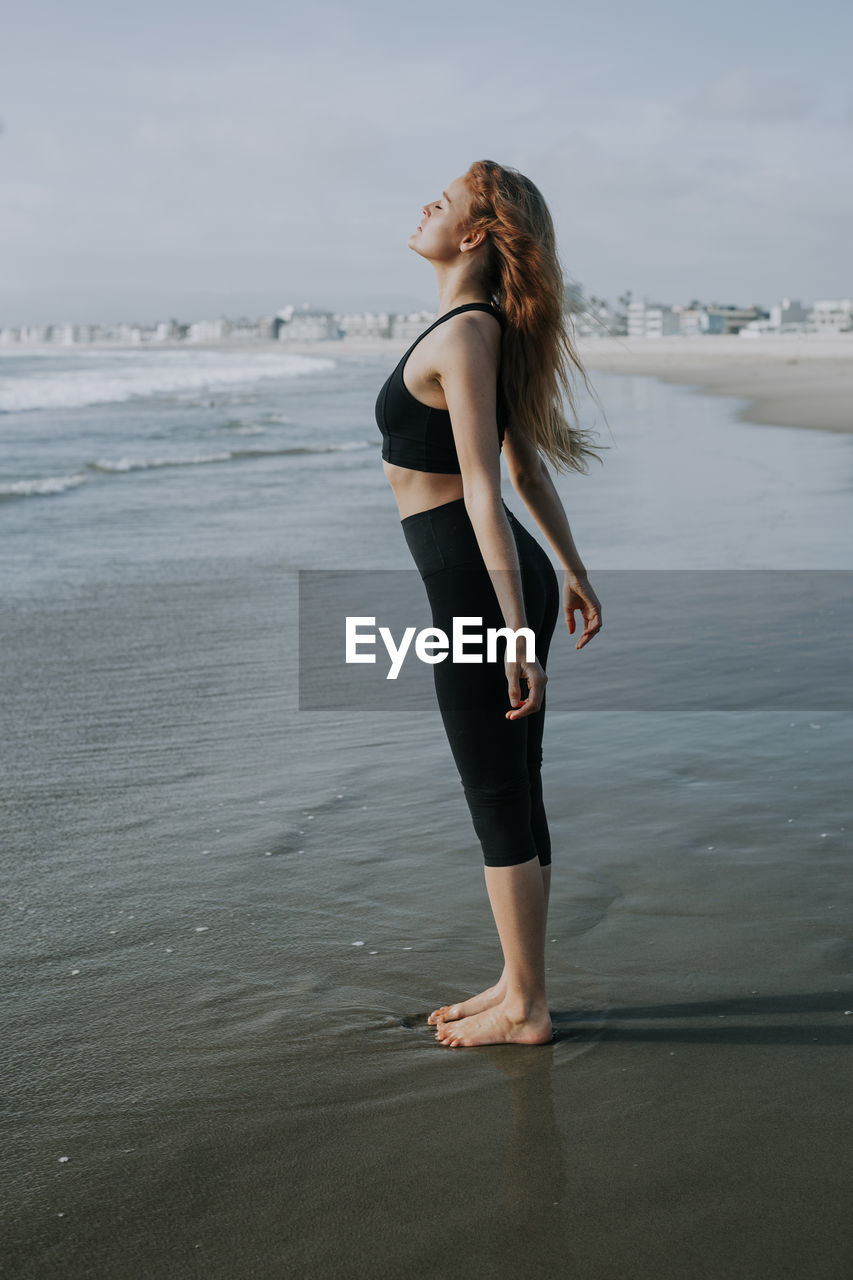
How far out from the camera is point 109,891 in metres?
3.12

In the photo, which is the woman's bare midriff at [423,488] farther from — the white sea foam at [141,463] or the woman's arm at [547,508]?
the white sea foam at [141,463]

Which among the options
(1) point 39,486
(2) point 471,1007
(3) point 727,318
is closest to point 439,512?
(2) point 471,1007

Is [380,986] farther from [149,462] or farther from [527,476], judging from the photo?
[149,462]

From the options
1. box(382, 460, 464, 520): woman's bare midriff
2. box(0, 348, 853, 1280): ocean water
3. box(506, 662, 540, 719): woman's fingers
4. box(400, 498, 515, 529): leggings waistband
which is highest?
box(382, 460, 464, 520): woman's bare midriff

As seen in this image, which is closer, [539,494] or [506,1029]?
[506,1029]

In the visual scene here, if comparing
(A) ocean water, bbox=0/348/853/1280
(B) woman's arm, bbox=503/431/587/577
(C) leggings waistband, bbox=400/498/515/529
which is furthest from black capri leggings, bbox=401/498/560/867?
(A) ocean water, bbox=0/348/853/1280

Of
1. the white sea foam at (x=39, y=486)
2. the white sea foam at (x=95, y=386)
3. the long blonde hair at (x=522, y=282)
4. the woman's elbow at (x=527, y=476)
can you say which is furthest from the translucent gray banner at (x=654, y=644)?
the white sea foam at (x=95, y=386)

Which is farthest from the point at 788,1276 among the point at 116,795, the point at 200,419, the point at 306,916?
the point at 200,419

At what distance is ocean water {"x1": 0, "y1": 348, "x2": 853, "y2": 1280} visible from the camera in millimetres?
1841

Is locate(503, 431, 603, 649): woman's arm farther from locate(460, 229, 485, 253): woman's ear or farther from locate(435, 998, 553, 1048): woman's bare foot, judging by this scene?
locate(435, 998, 553, 1048): woman's bare foot

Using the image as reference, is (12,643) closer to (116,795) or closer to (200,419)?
(116,795)

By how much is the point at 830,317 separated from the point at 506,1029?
17882 centimetres

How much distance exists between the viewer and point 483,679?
231cm

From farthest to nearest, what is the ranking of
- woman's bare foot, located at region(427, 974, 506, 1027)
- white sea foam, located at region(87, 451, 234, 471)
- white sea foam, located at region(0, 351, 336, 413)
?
white sea foam, located at region(0, 351, 336, 413) < white sea foam, located at region(87, 451, 234, 471) < woman's bare foot, located at region(427, 974, 506, 1027)
